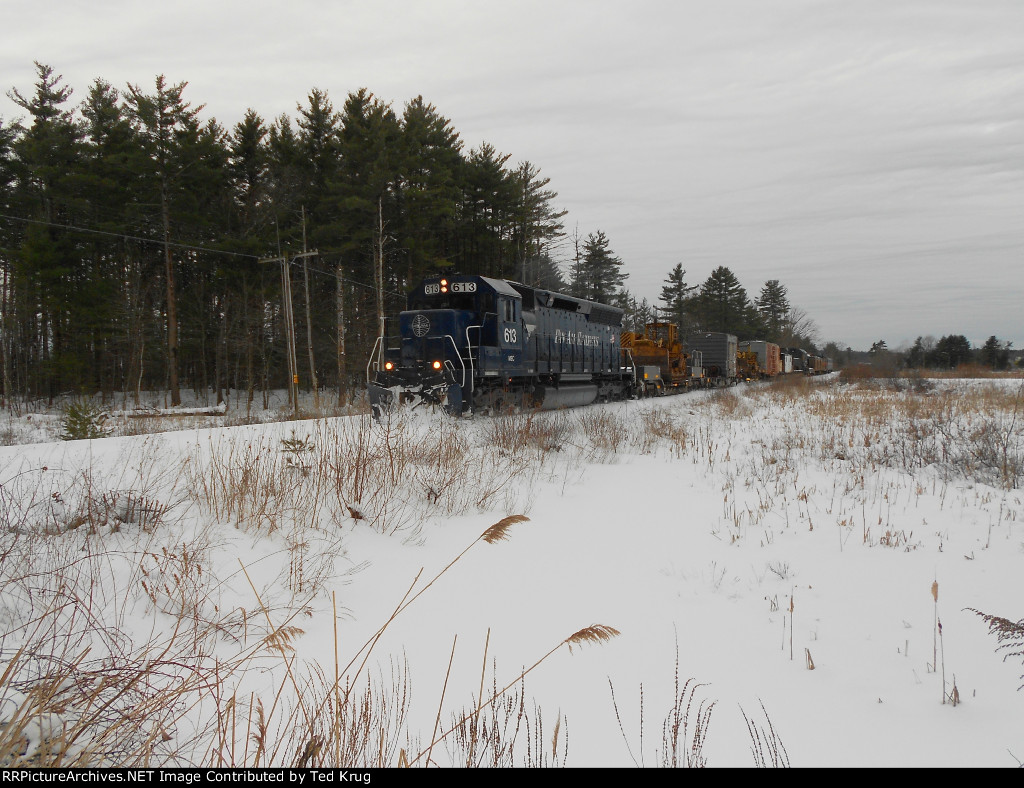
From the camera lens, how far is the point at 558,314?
54.2ft

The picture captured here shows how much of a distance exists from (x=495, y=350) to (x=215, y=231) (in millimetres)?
22253

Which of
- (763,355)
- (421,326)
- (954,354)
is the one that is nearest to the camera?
(421,326)

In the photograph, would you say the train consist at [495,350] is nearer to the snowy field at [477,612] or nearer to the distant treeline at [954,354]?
the snowy field at [477,612]

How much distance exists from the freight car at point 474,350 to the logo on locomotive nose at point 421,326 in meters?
0.02

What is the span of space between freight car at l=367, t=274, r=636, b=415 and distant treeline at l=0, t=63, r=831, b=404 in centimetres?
1203

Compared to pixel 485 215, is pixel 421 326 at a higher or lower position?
lower

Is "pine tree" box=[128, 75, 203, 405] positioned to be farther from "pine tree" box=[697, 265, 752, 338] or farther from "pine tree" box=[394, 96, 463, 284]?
"pine tree" box=[697, 265, 752, 338]

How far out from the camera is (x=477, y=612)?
379 cm

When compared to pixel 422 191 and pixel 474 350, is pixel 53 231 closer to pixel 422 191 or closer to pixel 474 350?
pixel 422 191

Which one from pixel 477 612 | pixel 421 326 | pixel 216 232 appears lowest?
pixel 477 612

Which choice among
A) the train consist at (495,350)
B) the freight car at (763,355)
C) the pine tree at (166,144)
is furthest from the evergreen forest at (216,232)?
the freight car at (763,355)

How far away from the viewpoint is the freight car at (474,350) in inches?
472

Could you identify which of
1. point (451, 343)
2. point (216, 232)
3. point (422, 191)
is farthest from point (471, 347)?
point (216, 232)
